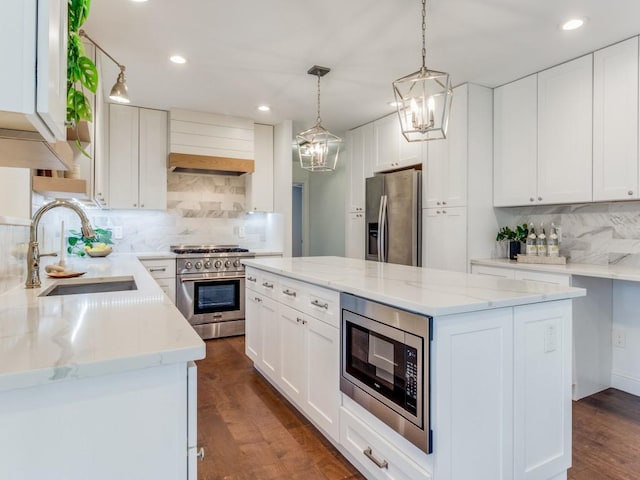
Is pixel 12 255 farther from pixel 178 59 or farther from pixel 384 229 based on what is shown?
pixel 384 229

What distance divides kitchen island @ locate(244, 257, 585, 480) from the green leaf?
125 centimetres

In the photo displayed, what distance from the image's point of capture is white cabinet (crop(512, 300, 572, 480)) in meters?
1.61

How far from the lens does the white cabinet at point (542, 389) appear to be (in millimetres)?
1607

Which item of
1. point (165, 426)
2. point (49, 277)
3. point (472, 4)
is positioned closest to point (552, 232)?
point (472, 4)

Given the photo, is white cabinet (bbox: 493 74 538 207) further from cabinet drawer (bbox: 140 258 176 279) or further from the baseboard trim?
cabinet drawer (bbox: 140 258 176 279)

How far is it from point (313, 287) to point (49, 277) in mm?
1469

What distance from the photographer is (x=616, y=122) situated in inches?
111

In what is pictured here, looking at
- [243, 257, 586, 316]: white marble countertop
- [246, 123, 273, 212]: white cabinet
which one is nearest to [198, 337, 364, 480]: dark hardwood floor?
[243, 257, 586, 316]: white marble countertop

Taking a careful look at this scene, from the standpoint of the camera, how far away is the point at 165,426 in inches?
35.1

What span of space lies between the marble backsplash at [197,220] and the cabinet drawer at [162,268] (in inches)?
24.3

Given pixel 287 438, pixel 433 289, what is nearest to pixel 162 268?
pixel 287 438

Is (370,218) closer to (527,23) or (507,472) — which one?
(527,23)

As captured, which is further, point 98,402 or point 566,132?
point 566,132

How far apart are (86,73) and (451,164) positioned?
3275mm
